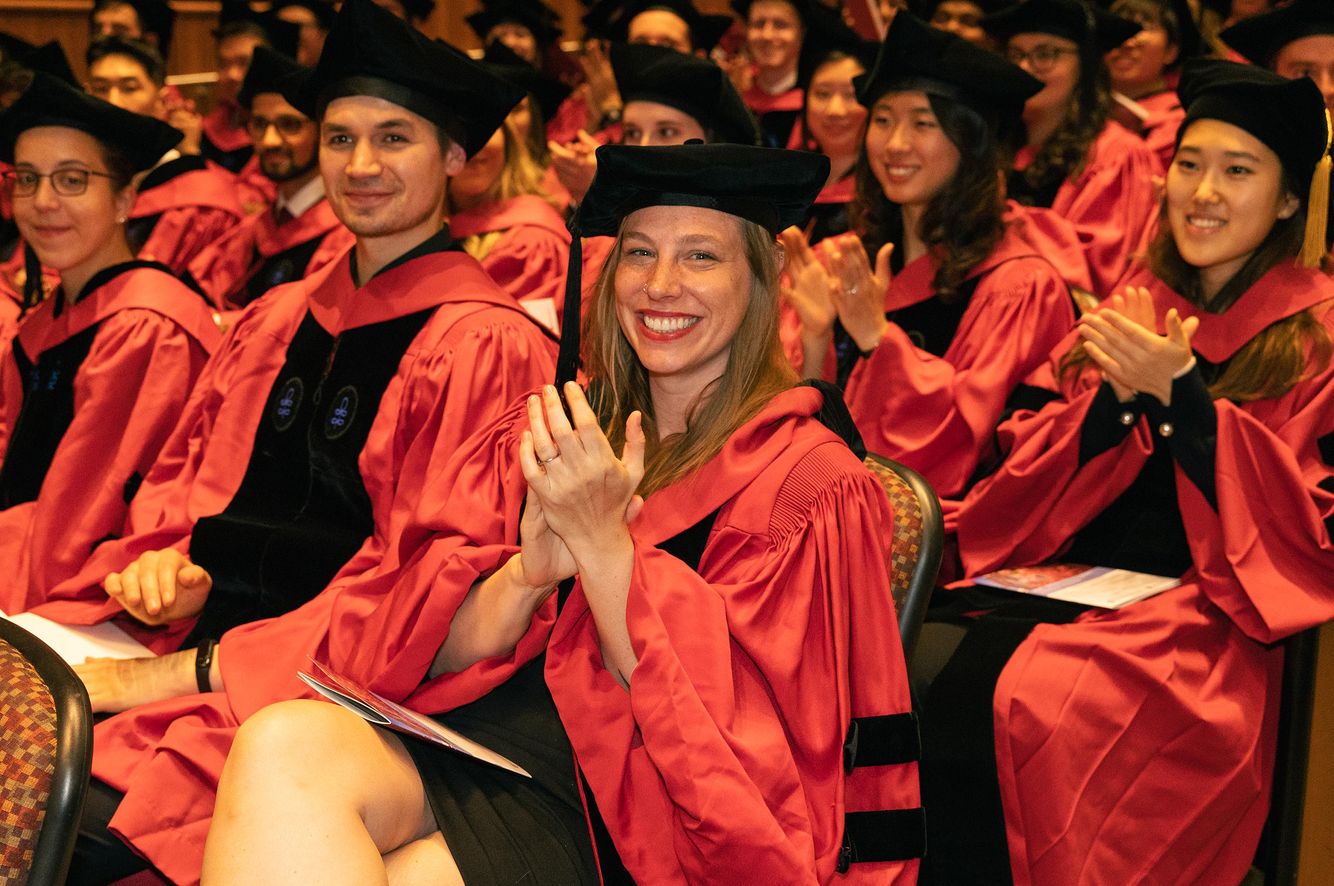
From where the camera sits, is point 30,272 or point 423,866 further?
point 30,272

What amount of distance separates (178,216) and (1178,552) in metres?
4.25

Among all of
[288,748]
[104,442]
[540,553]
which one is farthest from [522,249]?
[288,748]

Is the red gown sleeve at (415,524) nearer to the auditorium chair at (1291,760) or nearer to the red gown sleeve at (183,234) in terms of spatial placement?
the auditorium chair at (1291,760)

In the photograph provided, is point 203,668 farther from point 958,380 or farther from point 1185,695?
point 958,380

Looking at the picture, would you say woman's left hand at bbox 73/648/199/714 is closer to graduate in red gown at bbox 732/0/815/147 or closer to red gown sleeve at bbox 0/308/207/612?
red gown sleeve at bbox 0/308/207/612

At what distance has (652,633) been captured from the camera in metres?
1.94

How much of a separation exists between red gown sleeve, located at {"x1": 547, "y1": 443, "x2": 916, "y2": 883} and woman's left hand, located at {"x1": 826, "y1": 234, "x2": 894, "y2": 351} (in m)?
1.54

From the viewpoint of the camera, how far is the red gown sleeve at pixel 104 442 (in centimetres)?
347

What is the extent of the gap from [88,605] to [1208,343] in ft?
8.55

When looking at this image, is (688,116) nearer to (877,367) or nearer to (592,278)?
(592,278)

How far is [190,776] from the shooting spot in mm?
2289

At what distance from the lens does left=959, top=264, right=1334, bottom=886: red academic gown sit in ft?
8.87

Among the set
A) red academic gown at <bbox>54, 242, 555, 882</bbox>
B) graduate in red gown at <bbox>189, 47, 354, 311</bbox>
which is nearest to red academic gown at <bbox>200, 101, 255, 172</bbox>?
graduate in red gown at <bbox>189, 47, 354, 311</bbox>

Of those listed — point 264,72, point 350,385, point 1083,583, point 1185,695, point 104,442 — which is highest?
point 264,72
